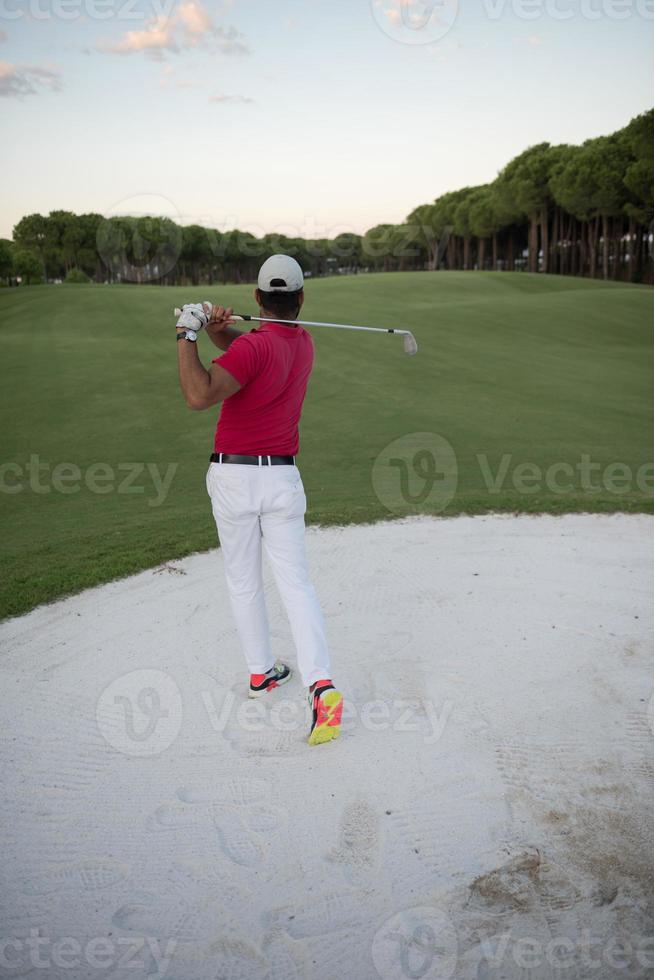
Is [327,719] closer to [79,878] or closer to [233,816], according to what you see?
[233,816]

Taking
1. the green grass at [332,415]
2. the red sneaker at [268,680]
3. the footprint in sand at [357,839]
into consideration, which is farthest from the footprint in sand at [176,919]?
the green grass at [332,415]

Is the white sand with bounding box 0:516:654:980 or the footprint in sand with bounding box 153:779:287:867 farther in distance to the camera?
the footprint in sand with bounding box 153:779:287:867

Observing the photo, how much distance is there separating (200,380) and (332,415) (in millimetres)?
10157

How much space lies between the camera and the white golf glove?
4020 mm

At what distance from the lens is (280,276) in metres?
4.19

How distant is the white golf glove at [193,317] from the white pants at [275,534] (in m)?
0.85

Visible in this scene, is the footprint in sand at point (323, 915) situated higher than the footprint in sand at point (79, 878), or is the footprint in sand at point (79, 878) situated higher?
the footprint in sand at point (79, 878)

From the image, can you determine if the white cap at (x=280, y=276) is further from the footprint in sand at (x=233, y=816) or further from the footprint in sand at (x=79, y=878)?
the footprint in sand at (x=79, y=878)

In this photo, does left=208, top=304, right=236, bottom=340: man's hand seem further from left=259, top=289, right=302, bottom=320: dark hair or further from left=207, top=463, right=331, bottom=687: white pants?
left=207, top=463, right=331, bottom=687: white pants

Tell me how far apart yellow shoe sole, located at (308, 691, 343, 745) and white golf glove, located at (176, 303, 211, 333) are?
7.54ft

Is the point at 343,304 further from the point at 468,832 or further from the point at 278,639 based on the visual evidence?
the point at 468,832

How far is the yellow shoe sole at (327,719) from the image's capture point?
4309mm

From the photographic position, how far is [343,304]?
29.3m

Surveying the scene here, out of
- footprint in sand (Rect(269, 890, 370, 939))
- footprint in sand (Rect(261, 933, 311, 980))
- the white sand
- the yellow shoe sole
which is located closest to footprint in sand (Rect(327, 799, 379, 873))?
the white sand
